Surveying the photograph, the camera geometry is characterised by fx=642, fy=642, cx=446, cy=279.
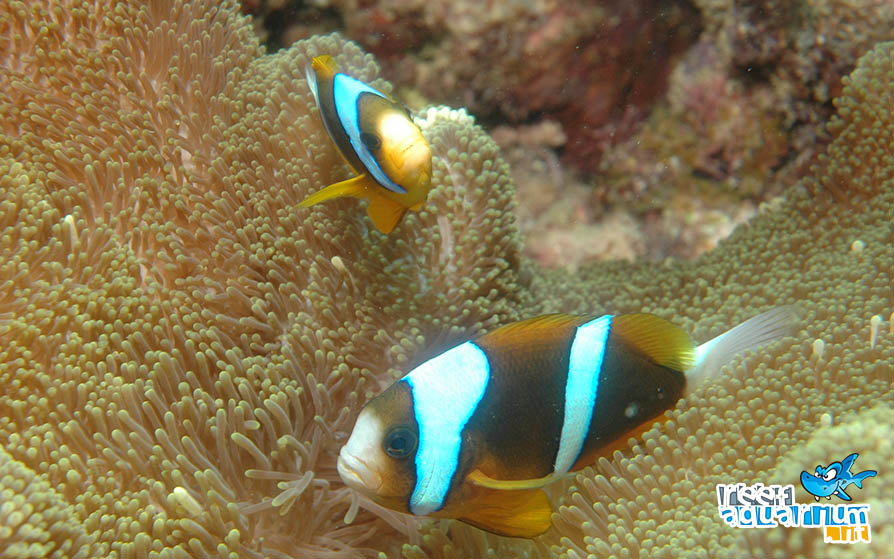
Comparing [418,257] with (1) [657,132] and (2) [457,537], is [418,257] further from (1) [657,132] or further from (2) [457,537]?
(1) [657,132]

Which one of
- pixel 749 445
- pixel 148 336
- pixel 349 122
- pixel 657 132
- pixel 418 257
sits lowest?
pixel 749 445

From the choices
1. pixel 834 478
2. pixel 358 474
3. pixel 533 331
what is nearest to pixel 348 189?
pixel 533 331

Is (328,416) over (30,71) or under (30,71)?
under

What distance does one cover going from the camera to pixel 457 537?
55.7 inches

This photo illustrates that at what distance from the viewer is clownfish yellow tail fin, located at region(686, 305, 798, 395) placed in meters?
1.38

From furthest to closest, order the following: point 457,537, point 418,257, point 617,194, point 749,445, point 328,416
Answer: point 617,194
point 418,257
point 328,416
point 457,537
point 749,445

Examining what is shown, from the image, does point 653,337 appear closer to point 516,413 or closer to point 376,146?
point 516,413

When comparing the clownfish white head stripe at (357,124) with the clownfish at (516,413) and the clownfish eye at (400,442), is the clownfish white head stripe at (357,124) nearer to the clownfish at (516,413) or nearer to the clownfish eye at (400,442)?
the clownfish at (516,413)

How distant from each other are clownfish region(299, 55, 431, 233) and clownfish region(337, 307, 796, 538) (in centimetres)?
43

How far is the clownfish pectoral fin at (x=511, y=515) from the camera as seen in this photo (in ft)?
3.97

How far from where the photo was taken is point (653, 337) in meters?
1.32

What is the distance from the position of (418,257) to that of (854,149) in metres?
1.50

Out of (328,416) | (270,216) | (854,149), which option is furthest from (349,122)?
(854,149)

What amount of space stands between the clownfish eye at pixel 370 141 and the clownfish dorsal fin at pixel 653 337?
64cm
